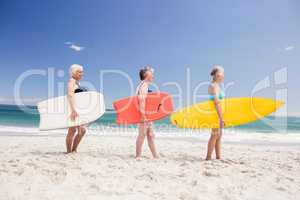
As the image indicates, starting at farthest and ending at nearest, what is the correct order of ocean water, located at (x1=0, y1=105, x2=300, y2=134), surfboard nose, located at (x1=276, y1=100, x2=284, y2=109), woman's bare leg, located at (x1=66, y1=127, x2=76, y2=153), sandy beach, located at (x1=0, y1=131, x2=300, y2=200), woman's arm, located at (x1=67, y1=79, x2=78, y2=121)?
ocean water, located at (x1=0, y1=105, x2=300, y2=134)
surfboard nose, located at (x1=276, y1=100, x2=284, y2=109)
woman's bare leg, located at (x1=66, y1=127, x2=76, y2=153)
woman's arm, located at (x1=67, y1=79, x2=78, y2=121)
sandy beach, located at (x1=0, y1=131, x2=300, y2=200)

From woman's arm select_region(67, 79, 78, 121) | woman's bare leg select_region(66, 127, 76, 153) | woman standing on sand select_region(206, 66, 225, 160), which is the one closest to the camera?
woman standing on sand select_region(206, 66, 225, 160)

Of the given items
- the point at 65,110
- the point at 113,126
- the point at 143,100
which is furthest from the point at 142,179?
the point at 113,126

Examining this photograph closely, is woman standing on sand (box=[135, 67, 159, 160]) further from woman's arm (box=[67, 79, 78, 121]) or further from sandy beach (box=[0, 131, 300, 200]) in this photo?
woman's arm (box=[67, 79, 78, 121])

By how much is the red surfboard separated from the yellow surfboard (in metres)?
0.28

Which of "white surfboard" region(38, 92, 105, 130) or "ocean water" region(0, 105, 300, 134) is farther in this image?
"ocean water" region(0, 105, 300, 134)

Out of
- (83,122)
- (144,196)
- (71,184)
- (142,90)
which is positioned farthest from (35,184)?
(142,90)

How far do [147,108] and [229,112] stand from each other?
4.65ft

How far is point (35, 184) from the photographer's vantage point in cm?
260

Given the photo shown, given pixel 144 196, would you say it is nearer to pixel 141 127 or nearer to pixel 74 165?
pixel 74 165

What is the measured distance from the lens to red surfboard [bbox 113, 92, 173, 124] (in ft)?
13.5

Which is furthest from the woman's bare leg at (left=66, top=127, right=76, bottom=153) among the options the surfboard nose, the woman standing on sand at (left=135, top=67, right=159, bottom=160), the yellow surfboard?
the surfboard nose

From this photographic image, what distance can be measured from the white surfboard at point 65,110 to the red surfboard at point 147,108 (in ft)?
1.34

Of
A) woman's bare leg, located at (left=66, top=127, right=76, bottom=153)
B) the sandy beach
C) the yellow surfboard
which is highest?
the yellow surfboard

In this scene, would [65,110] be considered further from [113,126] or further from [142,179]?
[113,126]
